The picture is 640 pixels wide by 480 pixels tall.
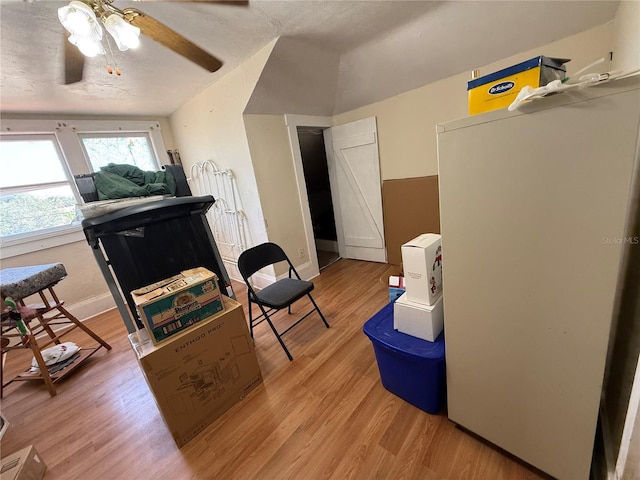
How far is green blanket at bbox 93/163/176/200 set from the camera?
147 centimetres

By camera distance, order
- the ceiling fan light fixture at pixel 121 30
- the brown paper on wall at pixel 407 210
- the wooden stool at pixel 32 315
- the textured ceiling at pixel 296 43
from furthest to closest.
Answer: the brown paper on wall at pixel 407 210 → the wooden stool at pixel 32 315 → the textured ceiling at pixel 296 43 → the ceiling fan light fixture at pixel 121 30

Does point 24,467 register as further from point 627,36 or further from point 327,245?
point 627,36

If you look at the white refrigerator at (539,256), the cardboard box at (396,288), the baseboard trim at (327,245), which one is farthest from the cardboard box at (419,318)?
the baseboard trim at (327,245)

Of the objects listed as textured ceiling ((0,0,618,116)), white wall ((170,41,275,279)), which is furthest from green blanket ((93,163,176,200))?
white wall ((170,41,275,279))

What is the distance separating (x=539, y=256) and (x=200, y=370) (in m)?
1.68

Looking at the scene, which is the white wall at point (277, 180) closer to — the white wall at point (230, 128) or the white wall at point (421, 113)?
the white wall at point (230, 128)

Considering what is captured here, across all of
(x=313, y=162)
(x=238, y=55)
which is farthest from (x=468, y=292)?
(x=313, y=162)

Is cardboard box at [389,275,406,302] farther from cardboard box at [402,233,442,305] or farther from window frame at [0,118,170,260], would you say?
window frame at [0,118,170,260]

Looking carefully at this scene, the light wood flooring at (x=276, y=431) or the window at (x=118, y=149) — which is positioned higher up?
the window at (x=118, y=149)

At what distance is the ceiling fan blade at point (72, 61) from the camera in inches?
56.0

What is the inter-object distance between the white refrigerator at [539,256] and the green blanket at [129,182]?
1733mm

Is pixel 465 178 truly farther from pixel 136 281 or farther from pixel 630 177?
pixel 136 281

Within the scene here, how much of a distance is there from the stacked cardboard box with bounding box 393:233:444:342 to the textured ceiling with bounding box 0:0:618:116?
172 cm

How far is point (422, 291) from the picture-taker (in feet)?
4.05
